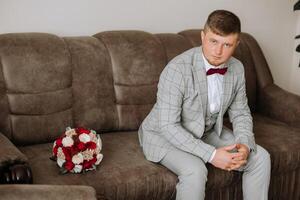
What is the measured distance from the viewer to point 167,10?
304 centimetres

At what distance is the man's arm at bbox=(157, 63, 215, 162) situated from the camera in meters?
2.09

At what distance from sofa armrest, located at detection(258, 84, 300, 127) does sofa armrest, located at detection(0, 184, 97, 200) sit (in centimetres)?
176

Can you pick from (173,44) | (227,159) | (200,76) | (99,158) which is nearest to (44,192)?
(99,158)

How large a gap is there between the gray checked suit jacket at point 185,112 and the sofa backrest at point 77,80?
1.02ft

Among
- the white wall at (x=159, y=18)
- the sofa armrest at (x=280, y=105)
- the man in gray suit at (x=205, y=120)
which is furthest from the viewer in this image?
the sofa armrest at (x=280, y=105)

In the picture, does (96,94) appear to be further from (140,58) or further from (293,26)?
(293,26)

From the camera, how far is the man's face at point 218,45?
2.05 metres

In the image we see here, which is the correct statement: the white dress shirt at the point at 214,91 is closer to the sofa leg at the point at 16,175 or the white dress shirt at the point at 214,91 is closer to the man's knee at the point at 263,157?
the man's knee at the point at 263,157

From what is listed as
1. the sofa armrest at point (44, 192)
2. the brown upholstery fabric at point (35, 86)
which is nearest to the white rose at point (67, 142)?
the brown upholstery fabric at point (35, 86)

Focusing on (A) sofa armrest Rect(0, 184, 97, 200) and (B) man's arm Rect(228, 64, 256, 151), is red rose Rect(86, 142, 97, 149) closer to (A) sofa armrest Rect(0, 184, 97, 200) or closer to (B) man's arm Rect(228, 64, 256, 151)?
(A) sofa armrest Rect(0, 184, 97, 200)

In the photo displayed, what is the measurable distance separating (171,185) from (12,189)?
860 millimetres

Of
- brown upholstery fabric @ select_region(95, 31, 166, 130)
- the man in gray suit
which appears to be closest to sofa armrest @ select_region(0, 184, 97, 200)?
the man in gray suit

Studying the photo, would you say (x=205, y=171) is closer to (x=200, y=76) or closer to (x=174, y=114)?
(x=174, y=114)

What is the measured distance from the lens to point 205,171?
2.03m
